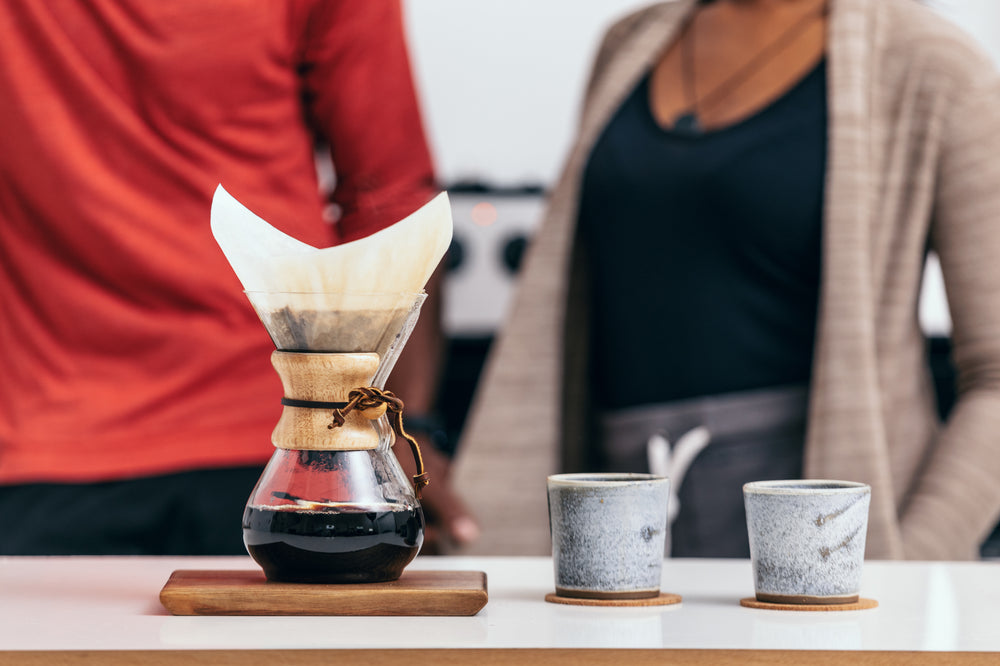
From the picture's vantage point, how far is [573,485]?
0.83 m

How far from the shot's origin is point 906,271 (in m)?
1.57

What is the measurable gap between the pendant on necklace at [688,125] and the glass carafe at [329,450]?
89 centimetres

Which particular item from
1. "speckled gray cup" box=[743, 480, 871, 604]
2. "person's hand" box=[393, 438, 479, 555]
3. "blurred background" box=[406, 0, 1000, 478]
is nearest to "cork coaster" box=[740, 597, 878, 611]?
"speckled gray cup" box=[743, 480, 871, 604]

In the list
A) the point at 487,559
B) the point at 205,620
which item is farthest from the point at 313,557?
the point at 487,559

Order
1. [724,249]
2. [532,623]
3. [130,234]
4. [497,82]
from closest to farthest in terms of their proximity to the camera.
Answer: [532,623], [130,234], [724,249], [497,82]

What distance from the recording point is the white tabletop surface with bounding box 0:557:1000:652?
0.69 m

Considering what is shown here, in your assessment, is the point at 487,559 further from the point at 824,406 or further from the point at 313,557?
the point at 824,406

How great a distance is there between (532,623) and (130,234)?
0.73 meters

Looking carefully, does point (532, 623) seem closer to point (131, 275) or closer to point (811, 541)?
point (811, 541)

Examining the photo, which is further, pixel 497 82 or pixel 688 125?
pixel 497 82

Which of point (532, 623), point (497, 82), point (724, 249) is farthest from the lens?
point (497, 82)

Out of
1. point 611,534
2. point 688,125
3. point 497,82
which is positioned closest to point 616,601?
point 611,534

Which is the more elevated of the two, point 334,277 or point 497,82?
point 497,82

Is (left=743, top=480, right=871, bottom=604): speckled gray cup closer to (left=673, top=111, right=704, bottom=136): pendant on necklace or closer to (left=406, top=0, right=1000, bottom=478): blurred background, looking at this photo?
(left=673, top=111, right=704, bottom=136): pendant on necklace
